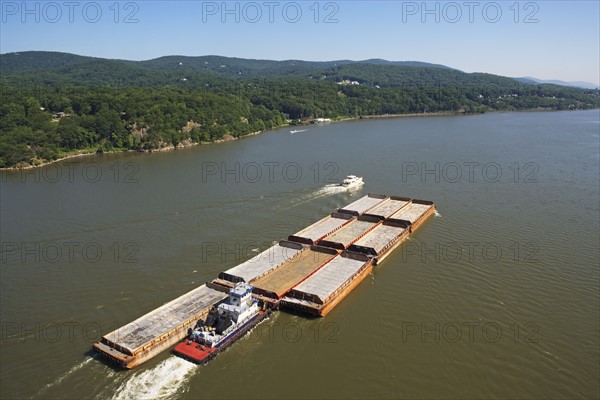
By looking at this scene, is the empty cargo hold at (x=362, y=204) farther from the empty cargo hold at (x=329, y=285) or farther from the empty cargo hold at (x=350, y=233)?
the empty cargo hold at (x=329, y=285)

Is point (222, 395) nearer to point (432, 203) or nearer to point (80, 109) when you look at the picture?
point (432, 203)

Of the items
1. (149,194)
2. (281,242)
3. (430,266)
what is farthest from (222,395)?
(149,194)

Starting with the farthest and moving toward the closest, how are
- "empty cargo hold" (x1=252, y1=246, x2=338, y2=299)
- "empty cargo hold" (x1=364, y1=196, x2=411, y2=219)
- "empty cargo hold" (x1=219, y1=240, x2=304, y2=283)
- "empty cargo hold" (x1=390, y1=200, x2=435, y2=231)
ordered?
"empty cargo hold" (x1=364, y1=196, x2=411, y2=219) < "empty cargo hold" (x1=390, y1=200, x2=435, y2=231) < "empty cargo hold" (x1=219, y1=240, x2=304, y2=283) < "empty cargo hold" (x1=252, y1=246, x2=338, y2=299)

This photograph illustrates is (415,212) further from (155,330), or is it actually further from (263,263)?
(155,330)

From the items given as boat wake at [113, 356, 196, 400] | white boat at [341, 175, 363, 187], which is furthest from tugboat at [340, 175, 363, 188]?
boat wake at [113, 356, 196, 400]

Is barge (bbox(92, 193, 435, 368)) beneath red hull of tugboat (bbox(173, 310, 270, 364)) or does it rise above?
above

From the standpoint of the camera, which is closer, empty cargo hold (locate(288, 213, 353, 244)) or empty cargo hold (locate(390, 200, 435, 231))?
empty cargo hold (locate(288, 213, 353, 244))

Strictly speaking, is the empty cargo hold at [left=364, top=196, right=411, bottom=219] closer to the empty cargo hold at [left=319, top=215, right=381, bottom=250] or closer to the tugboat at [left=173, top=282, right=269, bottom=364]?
the empty cargo hold at [left=319, top=215, right=381, bottom=250]
